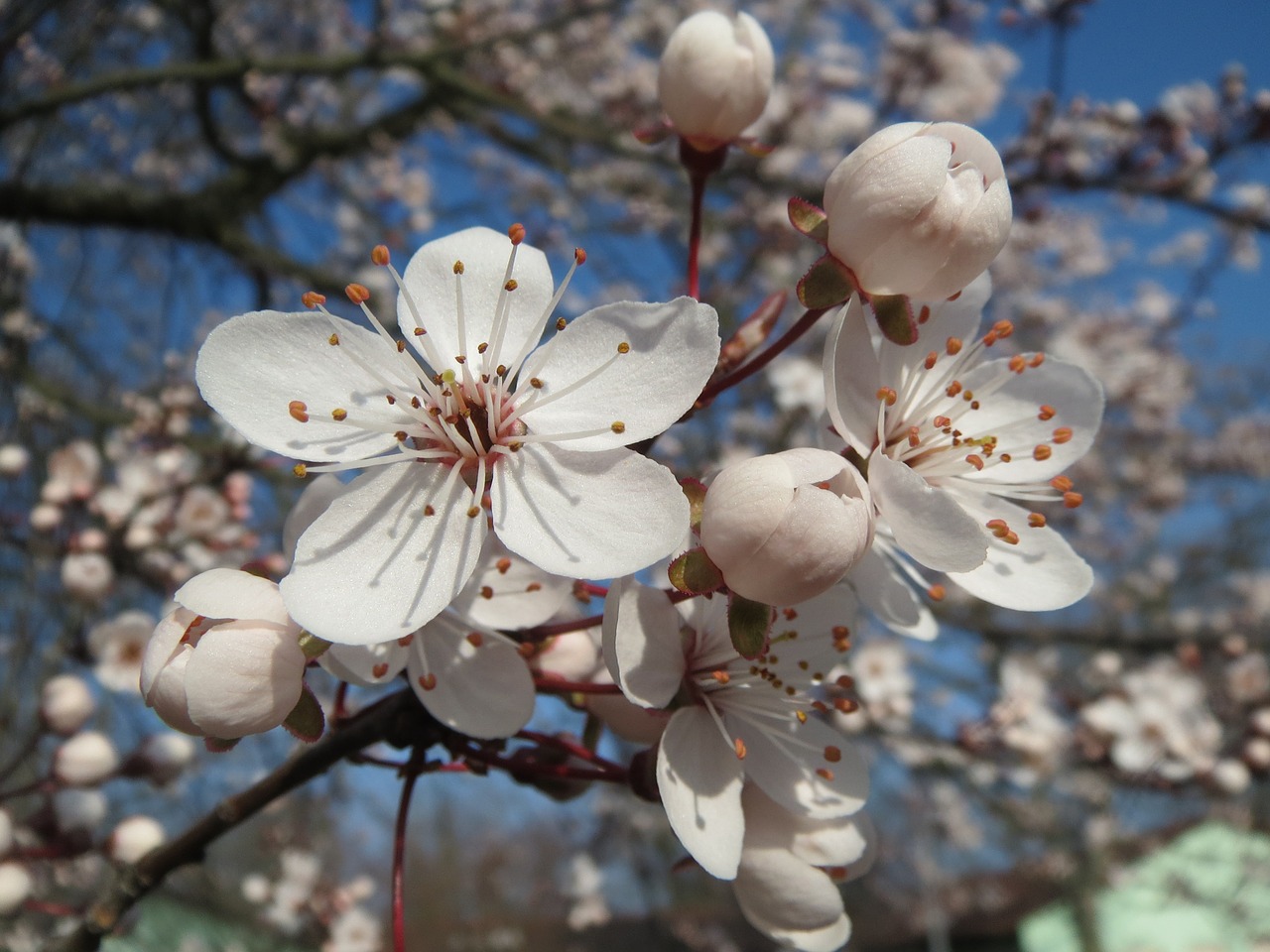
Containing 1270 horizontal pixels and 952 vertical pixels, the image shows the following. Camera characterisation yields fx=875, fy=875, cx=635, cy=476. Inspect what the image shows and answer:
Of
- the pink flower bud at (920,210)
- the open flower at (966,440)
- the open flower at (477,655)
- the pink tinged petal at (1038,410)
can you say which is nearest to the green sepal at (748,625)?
the open flower at (966,440)

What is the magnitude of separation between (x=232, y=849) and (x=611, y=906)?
3.39 meters

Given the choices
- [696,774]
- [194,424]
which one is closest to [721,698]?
[696,774]

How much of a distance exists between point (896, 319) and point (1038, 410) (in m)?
0.34

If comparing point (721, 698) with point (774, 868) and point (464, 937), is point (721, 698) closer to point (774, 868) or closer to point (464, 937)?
point (774, 868)

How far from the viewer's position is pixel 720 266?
595 cm

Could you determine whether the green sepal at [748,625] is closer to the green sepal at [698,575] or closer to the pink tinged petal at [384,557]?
the green sepal at [698,575]

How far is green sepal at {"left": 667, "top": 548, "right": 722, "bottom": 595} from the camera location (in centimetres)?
81

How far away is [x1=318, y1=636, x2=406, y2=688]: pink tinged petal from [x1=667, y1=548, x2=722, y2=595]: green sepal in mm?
323

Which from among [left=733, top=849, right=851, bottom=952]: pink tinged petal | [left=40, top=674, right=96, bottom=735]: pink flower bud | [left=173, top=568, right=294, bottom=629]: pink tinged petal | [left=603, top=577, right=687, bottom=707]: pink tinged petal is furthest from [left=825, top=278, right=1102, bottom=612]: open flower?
[left=40, top=674, right=96, bottom=735]: pink flower bud

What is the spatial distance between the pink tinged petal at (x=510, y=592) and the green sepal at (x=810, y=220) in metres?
0.47

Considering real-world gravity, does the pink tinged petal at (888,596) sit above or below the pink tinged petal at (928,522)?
below

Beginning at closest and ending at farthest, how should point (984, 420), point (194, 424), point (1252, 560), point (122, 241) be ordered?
point (984, 420), point (194, 424), point (122, 241), point (1252, 560)

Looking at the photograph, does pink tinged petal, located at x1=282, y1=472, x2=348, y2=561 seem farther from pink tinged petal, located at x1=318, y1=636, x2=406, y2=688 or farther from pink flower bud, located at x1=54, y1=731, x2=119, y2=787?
pink flower bud, located at x1=54, y1=731, x2=119, y2=787

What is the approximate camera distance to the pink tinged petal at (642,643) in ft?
2.77
